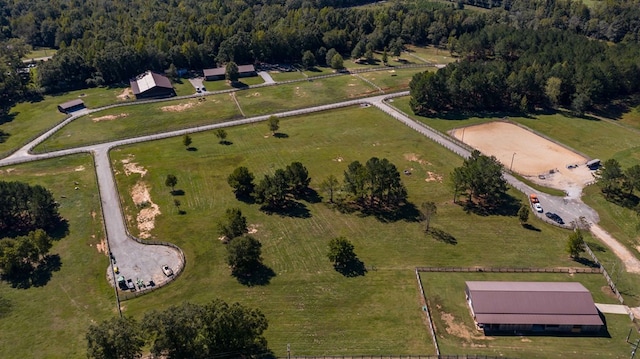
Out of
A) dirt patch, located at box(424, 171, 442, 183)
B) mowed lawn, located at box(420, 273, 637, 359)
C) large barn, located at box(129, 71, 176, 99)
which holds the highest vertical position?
large barn, located at box(129, 71, 176, 99)

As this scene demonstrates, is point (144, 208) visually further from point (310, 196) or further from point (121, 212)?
point (310, 196)

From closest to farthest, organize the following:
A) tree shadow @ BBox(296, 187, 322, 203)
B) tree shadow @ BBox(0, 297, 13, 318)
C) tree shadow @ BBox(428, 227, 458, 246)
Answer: tree shadow @ BBox(0, 297, 13, 318), tree shadow @ BBox(428, 227, 458, 246), tree shadow @ BBox(296, 187, 322, 203)

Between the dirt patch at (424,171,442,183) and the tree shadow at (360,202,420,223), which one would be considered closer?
the tree shadow at (360,202,420,223)

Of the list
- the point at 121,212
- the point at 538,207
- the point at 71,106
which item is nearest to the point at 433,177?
the point at 538,207

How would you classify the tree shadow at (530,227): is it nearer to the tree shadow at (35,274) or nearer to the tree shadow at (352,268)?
the tree shadow at (352,268)

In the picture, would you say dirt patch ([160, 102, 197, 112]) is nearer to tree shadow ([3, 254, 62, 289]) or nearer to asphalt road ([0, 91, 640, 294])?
asphalt road ([0, 91, 640, 294])

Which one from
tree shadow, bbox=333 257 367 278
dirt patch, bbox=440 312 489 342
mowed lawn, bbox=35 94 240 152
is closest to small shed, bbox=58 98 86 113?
mowed lawn, bbox=35 94 240 152

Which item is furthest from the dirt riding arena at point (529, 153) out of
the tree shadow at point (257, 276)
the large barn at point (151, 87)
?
the large barn at point (151, 87)
